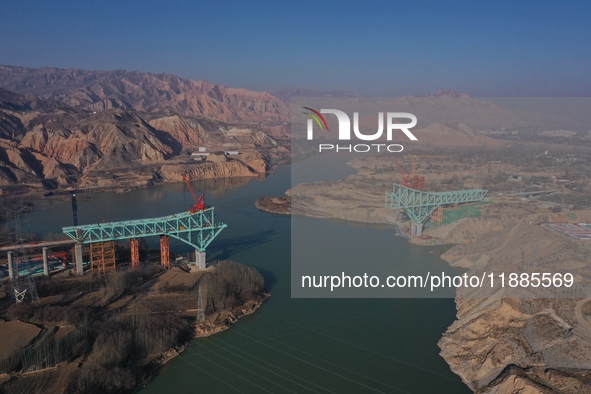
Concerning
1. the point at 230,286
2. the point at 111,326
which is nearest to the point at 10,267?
the point at 111,326

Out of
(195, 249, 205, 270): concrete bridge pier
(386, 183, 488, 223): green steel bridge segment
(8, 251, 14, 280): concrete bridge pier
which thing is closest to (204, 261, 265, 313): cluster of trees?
(195, 249, 205, 270): concrete bridge pier

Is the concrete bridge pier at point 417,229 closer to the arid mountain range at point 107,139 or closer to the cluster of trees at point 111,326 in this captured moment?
the cluster of trees at point 111,326

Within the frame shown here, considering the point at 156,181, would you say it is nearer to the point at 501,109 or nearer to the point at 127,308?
the point at 127,308

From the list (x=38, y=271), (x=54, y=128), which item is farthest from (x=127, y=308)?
(x=54, y=128)

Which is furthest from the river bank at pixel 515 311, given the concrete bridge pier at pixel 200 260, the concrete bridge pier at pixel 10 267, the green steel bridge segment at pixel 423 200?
the concrete bridge pier at pixel 10 267

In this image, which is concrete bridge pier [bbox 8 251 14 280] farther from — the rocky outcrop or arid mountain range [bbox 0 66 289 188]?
arid mountain range [bbox 0 66 289 188]

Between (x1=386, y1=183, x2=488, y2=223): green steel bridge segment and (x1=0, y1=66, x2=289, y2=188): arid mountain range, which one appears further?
(x1=0, y1=66, x2=289, y2=188): arid mountain range

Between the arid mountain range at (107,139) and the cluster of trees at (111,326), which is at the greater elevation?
A: the arid mountain range at (107,139)

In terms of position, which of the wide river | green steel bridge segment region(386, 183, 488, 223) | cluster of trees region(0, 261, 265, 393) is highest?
green steel bridge segment region(386, 183, 488, 223)
